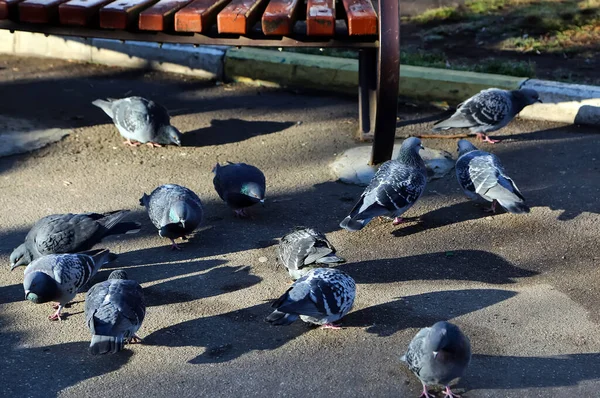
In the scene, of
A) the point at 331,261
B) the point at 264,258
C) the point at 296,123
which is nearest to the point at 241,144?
the point at 296,123

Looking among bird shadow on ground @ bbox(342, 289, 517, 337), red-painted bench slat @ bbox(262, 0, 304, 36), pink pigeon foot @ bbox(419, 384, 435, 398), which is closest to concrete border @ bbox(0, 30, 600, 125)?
red-painted bench slat @ bbox(262, 0, 304, 36)

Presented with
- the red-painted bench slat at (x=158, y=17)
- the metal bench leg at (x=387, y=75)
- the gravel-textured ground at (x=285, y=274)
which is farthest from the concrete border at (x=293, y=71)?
the red-painted bench slat at (x=158, y=17)

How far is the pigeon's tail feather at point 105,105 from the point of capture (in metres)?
6.99

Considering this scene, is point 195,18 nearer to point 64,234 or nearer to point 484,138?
point 64,234

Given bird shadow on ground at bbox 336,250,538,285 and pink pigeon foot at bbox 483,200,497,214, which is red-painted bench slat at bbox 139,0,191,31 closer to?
bird shadow on ground at bbox 336,250,538,285

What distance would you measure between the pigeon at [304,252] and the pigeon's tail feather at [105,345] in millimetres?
1119

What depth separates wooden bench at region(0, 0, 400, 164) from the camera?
219 inches

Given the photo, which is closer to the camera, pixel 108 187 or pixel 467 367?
pixel 467 367

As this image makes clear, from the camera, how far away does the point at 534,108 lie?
23.7 ft

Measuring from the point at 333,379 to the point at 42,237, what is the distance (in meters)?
2.01

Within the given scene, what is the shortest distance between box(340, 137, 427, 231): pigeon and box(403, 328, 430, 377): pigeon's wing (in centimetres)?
138

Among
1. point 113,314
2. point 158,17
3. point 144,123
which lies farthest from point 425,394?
point 144,123

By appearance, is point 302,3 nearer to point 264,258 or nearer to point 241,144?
point 241,144

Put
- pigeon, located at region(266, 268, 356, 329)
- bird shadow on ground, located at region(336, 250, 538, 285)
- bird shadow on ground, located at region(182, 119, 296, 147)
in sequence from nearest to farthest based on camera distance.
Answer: pigeon, located at region(266, 268, 356, 329) → bird shadow on ground, located at region(336, 250, 538, 285) → bird shadow on ground, located at region(182, 119, 296, 147)
